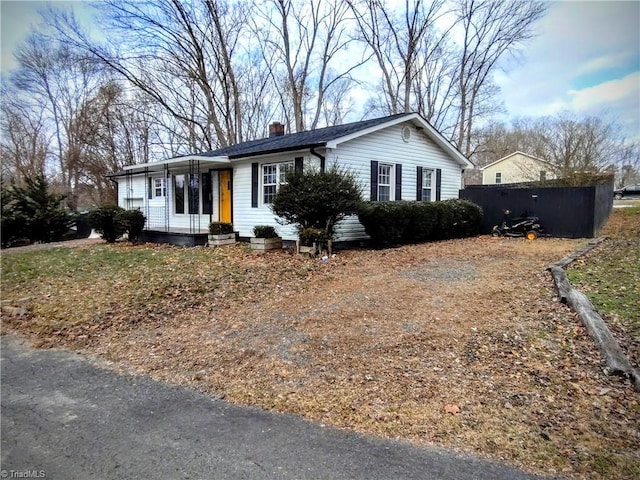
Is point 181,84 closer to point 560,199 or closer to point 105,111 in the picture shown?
point 105,111

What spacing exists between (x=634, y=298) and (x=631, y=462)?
3796mm

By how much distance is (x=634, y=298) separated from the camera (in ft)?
17.3

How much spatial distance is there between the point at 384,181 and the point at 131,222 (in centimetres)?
847

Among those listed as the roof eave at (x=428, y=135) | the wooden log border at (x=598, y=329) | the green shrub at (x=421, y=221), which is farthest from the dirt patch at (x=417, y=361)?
the roof eave at (x=428, y=135)

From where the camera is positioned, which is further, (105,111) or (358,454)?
(105,111)

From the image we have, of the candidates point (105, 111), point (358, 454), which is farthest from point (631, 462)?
point (105, 111)

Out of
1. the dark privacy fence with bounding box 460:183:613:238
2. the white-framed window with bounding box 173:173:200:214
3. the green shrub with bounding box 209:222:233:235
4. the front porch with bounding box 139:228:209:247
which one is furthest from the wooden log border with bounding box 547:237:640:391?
the white-framed window with bounding box 173:173:200:214

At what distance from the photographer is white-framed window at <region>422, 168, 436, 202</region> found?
14.0 m

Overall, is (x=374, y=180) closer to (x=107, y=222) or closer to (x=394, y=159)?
(x=394, y=159)

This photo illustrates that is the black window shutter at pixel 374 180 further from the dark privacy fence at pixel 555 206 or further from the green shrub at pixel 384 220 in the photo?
the dark privacy fence at pixel 555 206

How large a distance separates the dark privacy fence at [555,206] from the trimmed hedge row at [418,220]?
71 centimetres

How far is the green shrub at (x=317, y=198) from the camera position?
9.22m

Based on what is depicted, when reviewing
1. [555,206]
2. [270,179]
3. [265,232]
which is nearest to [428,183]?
[555,206]

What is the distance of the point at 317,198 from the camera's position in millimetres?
9164
